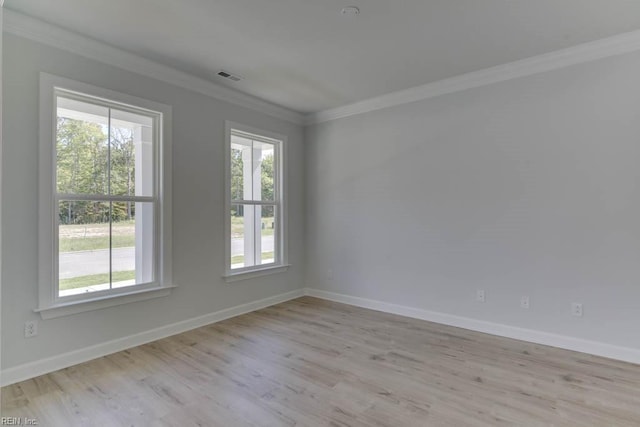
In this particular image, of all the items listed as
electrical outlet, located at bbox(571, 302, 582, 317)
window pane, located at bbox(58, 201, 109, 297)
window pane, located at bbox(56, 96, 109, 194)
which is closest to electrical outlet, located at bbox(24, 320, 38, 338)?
window pane, located at bbox(58, 201, 109, 297)

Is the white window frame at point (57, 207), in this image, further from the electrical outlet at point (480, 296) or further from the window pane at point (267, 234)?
the electrical outlet at point (480, 296)

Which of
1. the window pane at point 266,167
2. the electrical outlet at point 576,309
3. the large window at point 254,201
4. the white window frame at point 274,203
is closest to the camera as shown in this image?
the electrical outlet at point 576,309

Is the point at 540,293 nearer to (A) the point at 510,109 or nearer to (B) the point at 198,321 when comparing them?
(A) the point at 510,109

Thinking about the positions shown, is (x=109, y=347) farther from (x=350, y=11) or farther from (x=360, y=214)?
(x=350, y=11)

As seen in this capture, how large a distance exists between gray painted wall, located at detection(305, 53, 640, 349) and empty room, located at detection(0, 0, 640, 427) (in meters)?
0.02

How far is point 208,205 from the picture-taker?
3826mm

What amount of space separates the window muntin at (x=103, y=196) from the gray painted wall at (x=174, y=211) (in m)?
0.18

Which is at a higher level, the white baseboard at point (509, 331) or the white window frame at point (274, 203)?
the white window frame at point (274, 203)

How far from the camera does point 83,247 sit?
9.64 ft

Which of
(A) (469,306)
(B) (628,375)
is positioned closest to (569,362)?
(B) (628,375)

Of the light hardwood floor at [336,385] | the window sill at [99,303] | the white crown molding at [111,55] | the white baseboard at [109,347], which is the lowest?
the light hardwood floor at [336,385]

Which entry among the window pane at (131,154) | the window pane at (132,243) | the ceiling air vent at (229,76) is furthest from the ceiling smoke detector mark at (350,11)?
the window pane at (132,243)

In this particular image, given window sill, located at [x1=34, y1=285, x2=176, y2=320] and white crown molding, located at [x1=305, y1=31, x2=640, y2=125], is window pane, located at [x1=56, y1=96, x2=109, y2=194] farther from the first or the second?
white crown molding, located at [x1=305, y1=31, x2=640, y2=125]

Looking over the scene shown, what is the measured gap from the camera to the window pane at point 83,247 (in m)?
2.84
